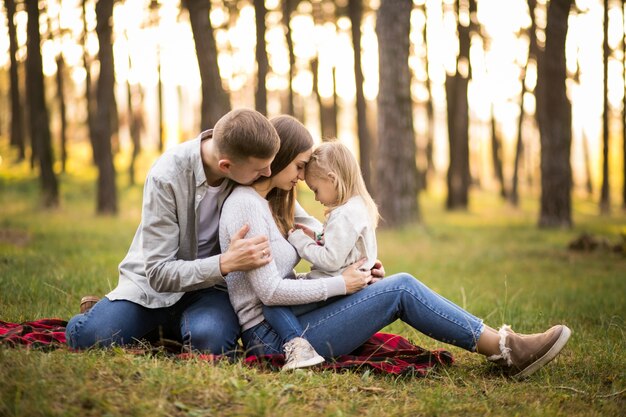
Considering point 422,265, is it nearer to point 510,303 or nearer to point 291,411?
point 510,303

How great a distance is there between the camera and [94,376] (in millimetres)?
3516

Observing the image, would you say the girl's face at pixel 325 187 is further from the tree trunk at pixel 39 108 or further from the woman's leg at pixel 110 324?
the tree trunk at pixel 39 108

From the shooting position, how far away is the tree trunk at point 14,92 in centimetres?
2100

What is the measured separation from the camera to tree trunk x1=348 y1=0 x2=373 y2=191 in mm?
18812

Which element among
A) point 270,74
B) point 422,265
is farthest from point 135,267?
point 270,74

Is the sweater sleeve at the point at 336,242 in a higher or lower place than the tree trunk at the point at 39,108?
lower

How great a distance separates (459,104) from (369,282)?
17.3 metres

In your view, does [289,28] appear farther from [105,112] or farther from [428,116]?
[428,116]

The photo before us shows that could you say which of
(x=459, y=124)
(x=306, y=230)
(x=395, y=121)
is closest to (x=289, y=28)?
(x=459, y=124)

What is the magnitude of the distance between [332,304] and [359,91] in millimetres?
14941

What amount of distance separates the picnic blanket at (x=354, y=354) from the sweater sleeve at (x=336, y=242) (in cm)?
63

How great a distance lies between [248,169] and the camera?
13.7ft

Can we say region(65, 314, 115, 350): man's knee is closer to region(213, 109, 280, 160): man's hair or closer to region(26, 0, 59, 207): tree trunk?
region(213, 109, 280, 160): man's hair

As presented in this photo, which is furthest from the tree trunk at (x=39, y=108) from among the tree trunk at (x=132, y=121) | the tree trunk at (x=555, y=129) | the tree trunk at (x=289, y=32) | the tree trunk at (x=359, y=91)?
the tree trunk at (x=555, y=129)
